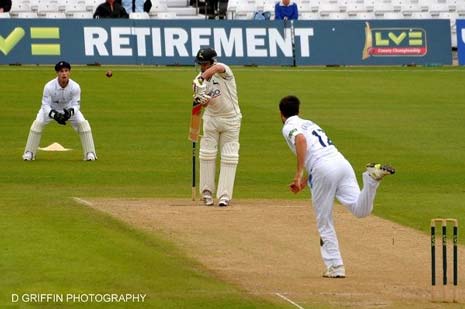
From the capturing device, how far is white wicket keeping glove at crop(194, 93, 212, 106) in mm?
18453

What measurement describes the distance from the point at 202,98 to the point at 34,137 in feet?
21.7

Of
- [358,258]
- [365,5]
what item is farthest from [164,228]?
[365,5]

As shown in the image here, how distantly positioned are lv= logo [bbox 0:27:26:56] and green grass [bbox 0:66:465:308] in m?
1.16

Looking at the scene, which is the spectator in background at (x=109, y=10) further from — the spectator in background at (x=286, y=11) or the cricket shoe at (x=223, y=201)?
the cricket shoe at (x=223, y=201)

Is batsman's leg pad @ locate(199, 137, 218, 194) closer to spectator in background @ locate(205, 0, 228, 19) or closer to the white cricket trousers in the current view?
the white cricket trousers

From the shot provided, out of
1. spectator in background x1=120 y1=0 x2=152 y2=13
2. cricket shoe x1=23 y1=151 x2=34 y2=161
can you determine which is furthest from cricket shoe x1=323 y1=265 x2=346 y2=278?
spectator in background x1=120 y1=0 x2=152 y2=13

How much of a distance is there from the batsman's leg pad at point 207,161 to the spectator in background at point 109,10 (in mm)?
24113

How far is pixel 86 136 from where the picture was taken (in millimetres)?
24391

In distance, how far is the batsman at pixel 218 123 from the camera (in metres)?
18.5

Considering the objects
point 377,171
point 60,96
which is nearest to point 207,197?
A: point 60,96

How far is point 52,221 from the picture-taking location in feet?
56.4

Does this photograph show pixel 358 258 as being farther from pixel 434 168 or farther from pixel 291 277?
pixel 434 168

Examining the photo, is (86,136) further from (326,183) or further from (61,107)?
(326,183)

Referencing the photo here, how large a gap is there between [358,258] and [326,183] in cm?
166
